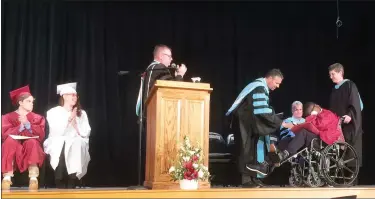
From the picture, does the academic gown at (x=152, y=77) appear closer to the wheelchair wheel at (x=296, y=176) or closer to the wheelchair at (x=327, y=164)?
the wheelchair at (x=327, y=164)

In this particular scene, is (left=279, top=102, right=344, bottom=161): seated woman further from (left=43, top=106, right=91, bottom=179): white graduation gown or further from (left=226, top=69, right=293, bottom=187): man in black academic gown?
(left=43, top=106, right=91, bottom=179): white graduation gown

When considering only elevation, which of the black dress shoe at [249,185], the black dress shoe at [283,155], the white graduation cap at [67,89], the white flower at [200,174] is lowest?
the black dress shoe at [249,185]

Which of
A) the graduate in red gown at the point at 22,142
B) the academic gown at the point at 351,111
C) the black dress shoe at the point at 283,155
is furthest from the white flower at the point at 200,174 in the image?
the academic gown at the point at 351,111

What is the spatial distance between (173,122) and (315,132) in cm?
182

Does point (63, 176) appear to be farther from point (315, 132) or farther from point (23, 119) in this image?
point (315, 132)

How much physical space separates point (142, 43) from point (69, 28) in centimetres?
100

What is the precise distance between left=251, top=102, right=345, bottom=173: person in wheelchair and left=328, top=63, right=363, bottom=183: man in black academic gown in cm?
11

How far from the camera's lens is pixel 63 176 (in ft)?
18.9

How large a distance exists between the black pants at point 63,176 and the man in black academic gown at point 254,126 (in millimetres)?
1988

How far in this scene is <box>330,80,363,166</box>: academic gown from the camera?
5402mm

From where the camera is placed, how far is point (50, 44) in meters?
6.50

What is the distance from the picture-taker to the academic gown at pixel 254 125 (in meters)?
5.02

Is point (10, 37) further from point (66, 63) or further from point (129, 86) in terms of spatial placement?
point (129, 86)

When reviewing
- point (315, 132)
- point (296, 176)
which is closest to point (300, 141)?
point (315, 132)
